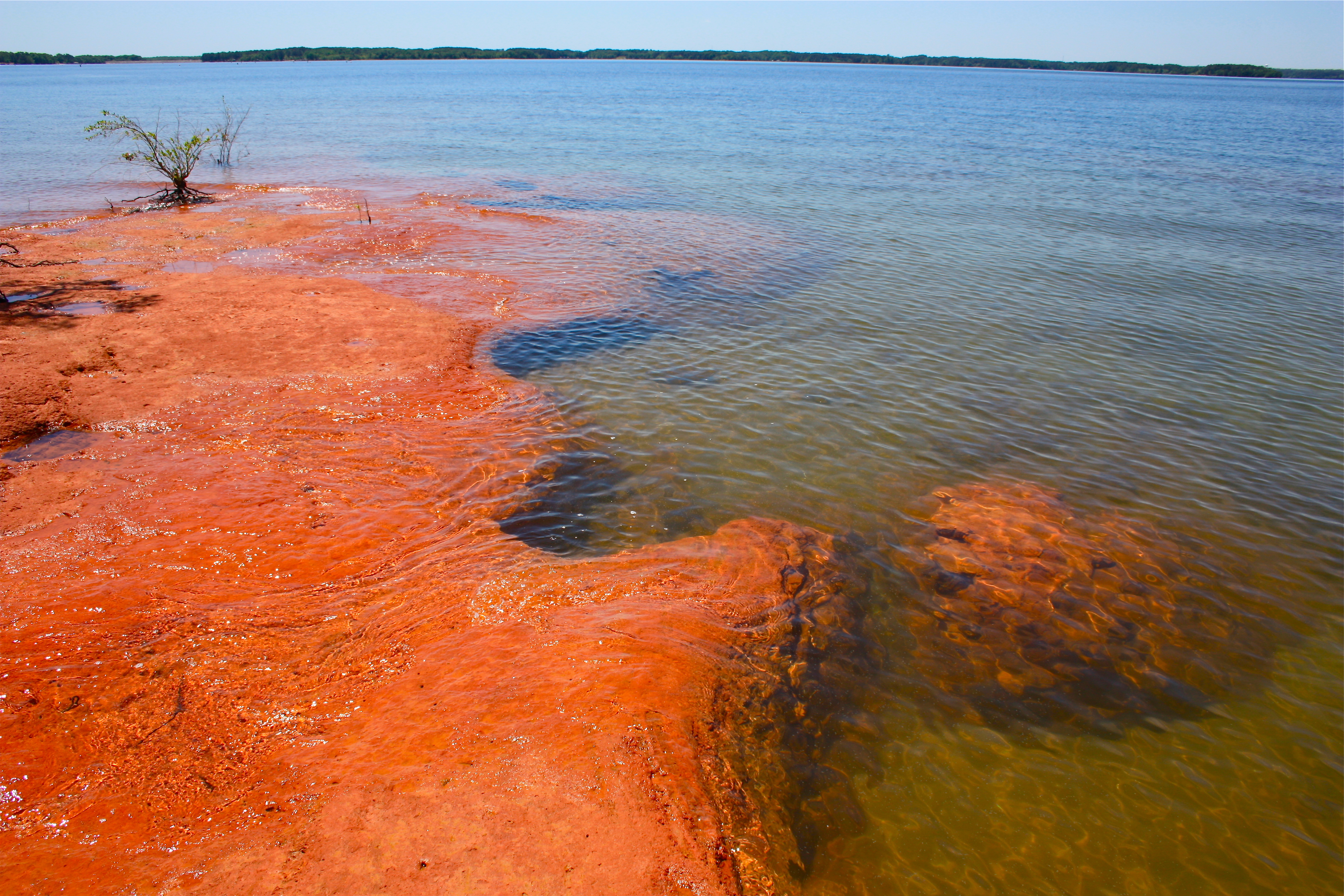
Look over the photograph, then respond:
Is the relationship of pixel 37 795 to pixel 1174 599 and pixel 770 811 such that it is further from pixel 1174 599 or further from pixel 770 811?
pixel 1174 599

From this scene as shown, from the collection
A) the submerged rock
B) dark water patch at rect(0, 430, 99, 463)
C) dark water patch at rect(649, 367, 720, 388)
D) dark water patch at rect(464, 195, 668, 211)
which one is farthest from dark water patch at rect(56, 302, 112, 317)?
the submerged rock

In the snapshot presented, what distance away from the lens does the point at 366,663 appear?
5.36 meters

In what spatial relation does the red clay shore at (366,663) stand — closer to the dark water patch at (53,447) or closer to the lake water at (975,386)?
the dark water patch at (53,447)

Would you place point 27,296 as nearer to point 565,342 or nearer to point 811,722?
point 565,342

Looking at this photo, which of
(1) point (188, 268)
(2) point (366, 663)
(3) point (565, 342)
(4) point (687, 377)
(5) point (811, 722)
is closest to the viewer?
(2) point (366, 663)

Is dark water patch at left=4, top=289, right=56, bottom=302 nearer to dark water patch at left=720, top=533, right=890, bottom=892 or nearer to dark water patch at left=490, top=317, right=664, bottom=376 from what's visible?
dark water patch at left=490, top=317, right=664, bottom=376

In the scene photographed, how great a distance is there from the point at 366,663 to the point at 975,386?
1070 cm

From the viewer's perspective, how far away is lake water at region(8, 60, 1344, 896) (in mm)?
5051

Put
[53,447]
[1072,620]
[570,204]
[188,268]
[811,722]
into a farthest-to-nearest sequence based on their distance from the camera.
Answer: [570,204] → [188,268] → [53,447] → [1072,620] → [811,722]

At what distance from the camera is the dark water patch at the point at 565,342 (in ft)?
Answer: 38.5

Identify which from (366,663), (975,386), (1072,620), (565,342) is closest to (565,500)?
(366,663)

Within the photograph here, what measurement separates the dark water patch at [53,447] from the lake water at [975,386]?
5.82 metres

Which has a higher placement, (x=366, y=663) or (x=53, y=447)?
(x=53, y=447)

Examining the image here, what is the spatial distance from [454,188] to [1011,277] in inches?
860
